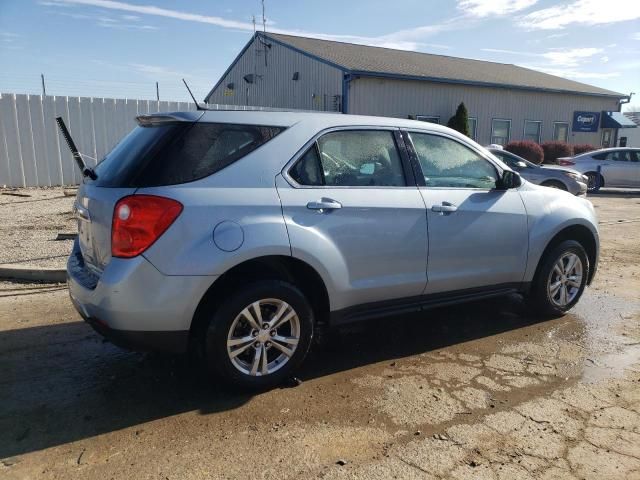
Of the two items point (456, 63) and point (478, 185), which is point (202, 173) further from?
point (456, 63)

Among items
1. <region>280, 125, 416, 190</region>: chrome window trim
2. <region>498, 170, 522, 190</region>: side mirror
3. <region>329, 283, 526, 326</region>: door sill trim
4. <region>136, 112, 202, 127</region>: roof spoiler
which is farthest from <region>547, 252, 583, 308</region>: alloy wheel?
<region>136, 112, 202, 127</region>: roof spoiler

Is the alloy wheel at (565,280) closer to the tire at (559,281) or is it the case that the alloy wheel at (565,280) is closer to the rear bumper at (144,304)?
the tire at (559,281)

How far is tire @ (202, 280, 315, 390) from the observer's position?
3238 mm

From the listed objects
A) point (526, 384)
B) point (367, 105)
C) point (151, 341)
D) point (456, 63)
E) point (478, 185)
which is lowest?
point (526, 384)

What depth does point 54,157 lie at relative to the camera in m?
12.9

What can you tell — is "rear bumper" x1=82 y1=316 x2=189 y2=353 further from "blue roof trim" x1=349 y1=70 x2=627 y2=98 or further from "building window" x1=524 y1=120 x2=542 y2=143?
"building window" x1=524 y1=120 x2=542 y2=143

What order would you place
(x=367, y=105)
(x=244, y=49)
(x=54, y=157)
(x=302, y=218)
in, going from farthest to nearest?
(x=244, y=49), (x=367, y=105), (x=54, y=157), (x=302, y=218)

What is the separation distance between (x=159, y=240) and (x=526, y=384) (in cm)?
267

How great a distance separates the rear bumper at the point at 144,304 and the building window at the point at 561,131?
28.8 metres

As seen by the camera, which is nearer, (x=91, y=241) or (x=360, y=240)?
(x=91, y=241)

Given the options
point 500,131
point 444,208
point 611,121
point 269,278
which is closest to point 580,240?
point 444,208

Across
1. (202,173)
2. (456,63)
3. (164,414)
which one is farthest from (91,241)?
(456,63)

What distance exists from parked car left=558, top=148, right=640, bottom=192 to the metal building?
7.04 metres

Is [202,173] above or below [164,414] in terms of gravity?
above
